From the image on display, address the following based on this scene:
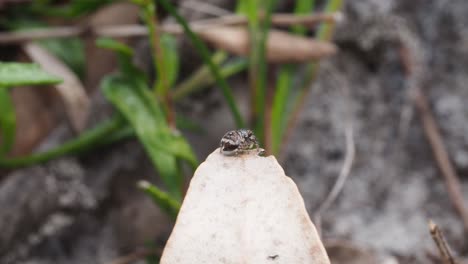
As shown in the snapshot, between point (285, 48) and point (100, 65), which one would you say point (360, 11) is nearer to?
point (285, 48)

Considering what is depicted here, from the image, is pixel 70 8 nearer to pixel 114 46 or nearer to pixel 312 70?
pixel 114 46

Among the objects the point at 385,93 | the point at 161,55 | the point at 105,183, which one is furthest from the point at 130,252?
the point at 385,93

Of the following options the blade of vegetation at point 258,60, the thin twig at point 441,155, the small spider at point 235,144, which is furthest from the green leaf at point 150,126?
the thin twig at point 441,155

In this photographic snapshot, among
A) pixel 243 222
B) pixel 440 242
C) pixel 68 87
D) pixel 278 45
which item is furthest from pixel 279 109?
pixel 243 222

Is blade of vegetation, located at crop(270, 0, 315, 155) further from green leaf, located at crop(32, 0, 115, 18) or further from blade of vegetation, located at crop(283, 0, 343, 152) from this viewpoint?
green leaf, located at crop(32, 0, 115, 18)

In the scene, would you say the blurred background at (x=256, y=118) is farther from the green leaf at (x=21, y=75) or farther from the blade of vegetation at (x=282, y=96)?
the green leaf at (x=21, y=75)

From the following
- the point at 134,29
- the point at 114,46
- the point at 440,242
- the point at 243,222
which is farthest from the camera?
the point at 134,29

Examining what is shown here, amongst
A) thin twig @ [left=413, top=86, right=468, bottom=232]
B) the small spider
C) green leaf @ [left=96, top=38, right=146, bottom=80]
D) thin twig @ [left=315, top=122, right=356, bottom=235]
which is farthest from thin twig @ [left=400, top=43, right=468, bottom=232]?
the small spider
